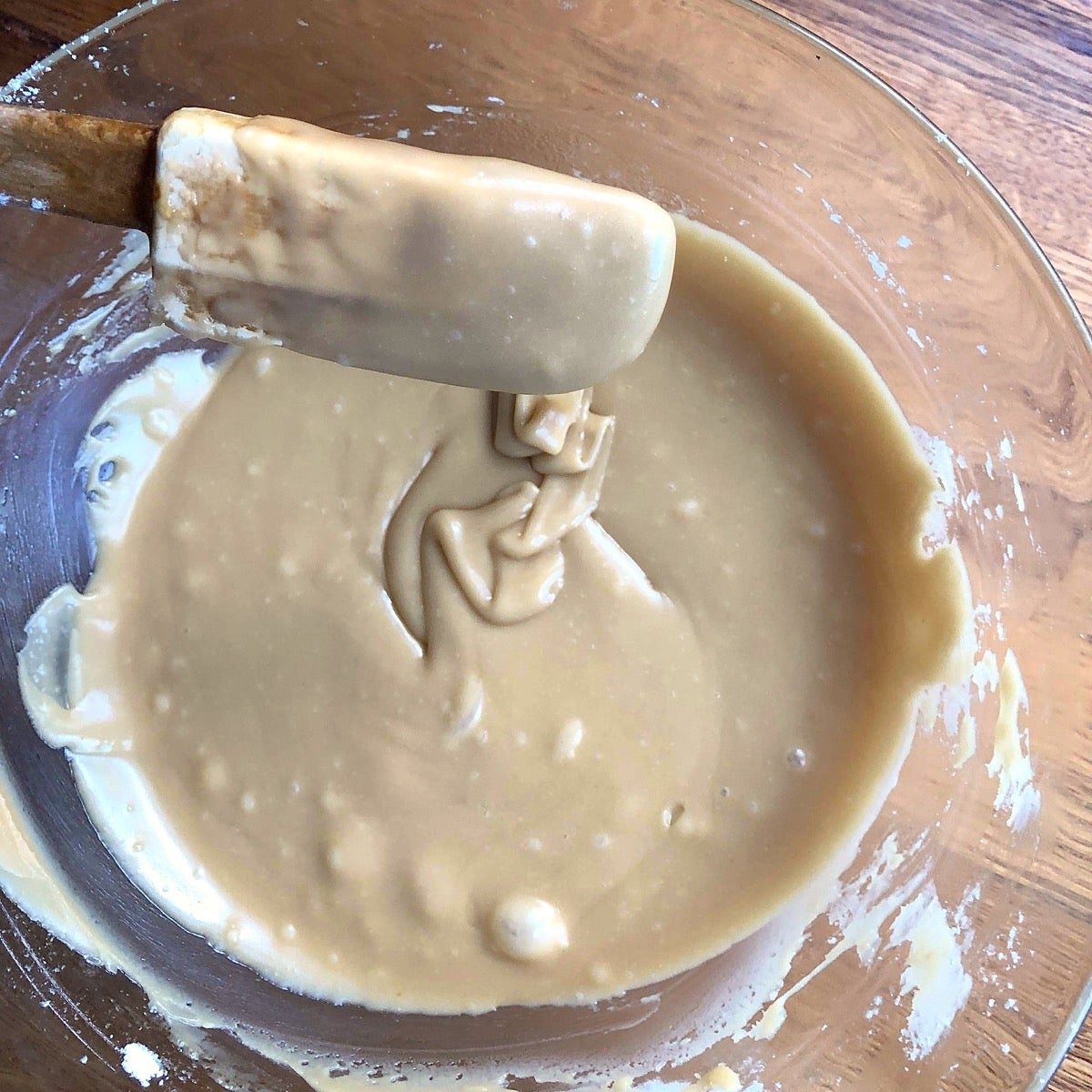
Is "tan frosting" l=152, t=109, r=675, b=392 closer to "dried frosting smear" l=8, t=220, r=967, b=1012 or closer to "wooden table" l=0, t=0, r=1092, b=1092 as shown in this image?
"dried frosting smear" l=8, t=220, r=967, b=1012

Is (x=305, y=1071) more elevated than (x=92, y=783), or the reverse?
(x=92, y=783)

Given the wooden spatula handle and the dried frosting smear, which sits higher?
the wooden spatula handle

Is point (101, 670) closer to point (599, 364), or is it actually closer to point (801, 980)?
point (599, 364)

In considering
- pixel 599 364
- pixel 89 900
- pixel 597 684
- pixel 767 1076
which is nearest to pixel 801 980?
pixel 767 1076

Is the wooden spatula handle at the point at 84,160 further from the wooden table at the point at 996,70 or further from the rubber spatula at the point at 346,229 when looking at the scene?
the wooden table at the point at 996,70

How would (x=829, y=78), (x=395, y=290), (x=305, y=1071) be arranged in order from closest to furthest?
(x=395, y=290) < (x=829, y=78) < (x=305, y=1071)

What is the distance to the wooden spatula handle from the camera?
2.38 ft

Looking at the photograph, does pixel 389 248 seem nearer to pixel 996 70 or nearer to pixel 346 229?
pixel 346 229

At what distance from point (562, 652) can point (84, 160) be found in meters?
0.69

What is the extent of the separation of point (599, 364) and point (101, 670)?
0.81 metres

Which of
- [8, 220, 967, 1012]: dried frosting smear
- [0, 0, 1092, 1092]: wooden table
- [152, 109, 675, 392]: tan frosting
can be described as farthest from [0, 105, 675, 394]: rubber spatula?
[0, 0, 1092, 1092]: wooden table

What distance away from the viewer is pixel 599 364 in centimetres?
82

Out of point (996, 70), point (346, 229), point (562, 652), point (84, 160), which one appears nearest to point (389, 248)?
A: point (346, 229)

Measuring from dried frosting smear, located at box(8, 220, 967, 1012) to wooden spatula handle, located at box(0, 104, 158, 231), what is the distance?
16.7 inches
